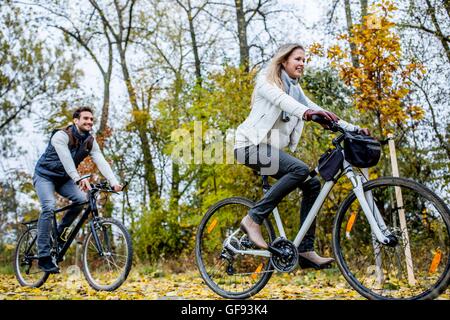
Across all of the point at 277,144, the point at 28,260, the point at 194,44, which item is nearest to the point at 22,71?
the point at 194,44

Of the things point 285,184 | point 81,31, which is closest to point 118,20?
point 81,31

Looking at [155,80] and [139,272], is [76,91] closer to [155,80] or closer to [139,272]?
[155,80]

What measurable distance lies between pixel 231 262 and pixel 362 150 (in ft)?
5.09

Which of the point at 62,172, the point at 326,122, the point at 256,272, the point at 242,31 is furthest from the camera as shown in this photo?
the point at 242,31

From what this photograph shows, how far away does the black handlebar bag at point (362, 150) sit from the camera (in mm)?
3873

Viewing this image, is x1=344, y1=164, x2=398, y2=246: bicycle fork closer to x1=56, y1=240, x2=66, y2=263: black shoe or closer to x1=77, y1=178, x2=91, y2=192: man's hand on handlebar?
x1=77, y1=178, x2=91, y2=192: man's hand on handlebar

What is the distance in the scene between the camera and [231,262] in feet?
15.4

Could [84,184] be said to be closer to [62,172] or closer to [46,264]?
[62,172]

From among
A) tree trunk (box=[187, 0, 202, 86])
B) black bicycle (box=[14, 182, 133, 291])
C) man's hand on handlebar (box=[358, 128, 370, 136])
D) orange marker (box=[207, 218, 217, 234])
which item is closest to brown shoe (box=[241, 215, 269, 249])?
orange marker (box=[207, 218, 217, 234])

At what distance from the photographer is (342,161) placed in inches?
160

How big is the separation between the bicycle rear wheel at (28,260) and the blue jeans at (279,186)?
3.23 meters

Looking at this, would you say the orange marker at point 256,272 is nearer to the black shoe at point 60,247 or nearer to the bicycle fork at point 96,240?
the bicycle fork at point 96,240

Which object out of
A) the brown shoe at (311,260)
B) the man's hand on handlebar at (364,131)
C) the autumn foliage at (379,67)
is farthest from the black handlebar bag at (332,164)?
the autumn foliage at (379,67)
